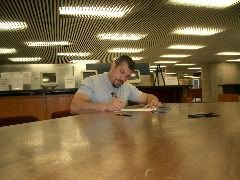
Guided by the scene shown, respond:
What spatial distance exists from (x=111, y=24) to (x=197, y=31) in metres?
2.59

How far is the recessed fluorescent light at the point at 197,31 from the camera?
7388 millimetres

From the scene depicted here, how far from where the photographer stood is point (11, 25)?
6.23m

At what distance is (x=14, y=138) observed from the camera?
0.97 m

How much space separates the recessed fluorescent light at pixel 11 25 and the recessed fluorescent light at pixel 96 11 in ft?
4.21

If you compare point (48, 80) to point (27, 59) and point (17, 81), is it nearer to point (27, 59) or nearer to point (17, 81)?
point (17, 81)

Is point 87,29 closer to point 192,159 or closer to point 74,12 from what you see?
point 74,12

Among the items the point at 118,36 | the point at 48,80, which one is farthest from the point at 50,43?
the point at 118,36

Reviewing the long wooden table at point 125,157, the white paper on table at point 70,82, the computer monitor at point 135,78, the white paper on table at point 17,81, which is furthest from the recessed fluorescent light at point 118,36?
the long wooden table at point 125,157

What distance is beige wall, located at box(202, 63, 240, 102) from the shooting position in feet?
52.9

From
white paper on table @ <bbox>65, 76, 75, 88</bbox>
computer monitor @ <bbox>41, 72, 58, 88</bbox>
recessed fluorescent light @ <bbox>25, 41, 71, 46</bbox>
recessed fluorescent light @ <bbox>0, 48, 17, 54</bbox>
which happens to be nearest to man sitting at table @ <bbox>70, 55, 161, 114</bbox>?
white paper on table @ <bbox>65, 76, 75, 88</bbox>

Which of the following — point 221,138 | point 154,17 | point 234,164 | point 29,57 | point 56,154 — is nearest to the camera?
point 234,164

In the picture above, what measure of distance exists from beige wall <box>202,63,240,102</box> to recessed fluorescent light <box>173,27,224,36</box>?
322 inches

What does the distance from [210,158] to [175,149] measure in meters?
0.12

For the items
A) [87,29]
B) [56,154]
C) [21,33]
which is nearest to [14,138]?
[56,154]
